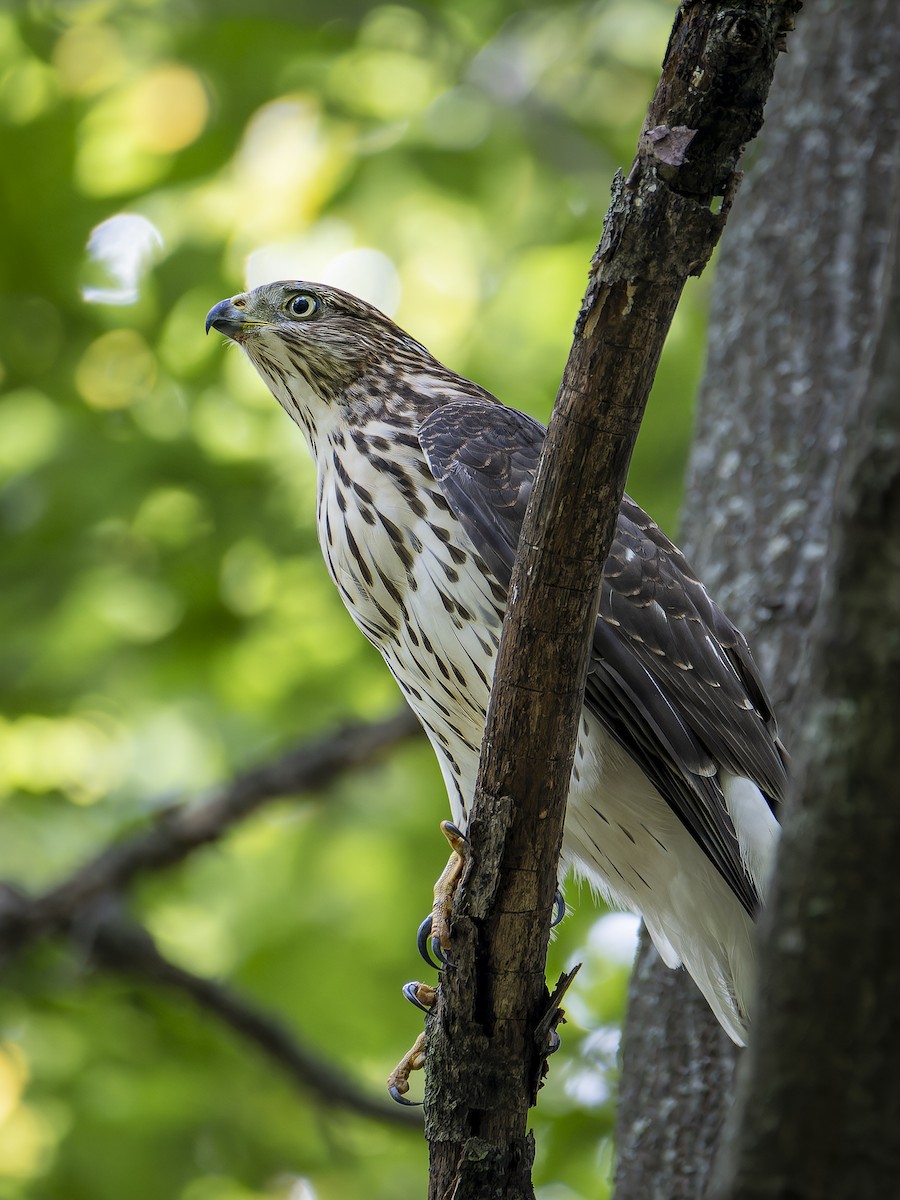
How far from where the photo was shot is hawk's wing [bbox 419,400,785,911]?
3.32m

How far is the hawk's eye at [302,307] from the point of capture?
14.4 feet

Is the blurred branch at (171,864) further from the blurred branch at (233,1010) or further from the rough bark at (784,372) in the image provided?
the rough bark at (784,372)

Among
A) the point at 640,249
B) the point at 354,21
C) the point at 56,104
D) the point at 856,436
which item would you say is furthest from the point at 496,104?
the point at 856,436

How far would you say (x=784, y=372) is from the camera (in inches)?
169

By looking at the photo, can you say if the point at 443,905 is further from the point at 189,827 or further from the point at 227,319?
the point at 189,827

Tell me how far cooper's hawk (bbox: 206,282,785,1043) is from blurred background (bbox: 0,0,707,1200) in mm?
1611

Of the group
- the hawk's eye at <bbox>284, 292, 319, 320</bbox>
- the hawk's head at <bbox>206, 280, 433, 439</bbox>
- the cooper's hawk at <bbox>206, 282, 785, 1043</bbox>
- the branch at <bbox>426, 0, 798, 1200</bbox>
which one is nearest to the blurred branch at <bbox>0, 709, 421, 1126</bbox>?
the cooper's hawk at <bbox>206, 282, 785, 1043</bbox>

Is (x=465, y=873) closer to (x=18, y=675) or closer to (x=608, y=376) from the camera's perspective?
(x=608, y=376)

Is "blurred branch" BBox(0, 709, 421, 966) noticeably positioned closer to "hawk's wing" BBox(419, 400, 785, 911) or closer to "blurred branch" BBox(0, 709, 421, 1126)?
"blurred branch" BBox(0, 709, 421, 1126)

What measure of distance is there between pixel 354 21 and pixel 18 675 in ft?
9.61

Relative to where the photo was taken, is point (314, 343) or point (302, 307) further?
point (302, 307)

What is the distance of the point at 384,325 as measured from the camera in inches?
175

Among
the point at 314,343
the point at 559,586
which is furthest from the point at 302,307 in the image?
the point at 559,586

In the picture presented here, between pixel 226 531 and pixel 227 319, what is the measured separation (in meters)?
1.45
